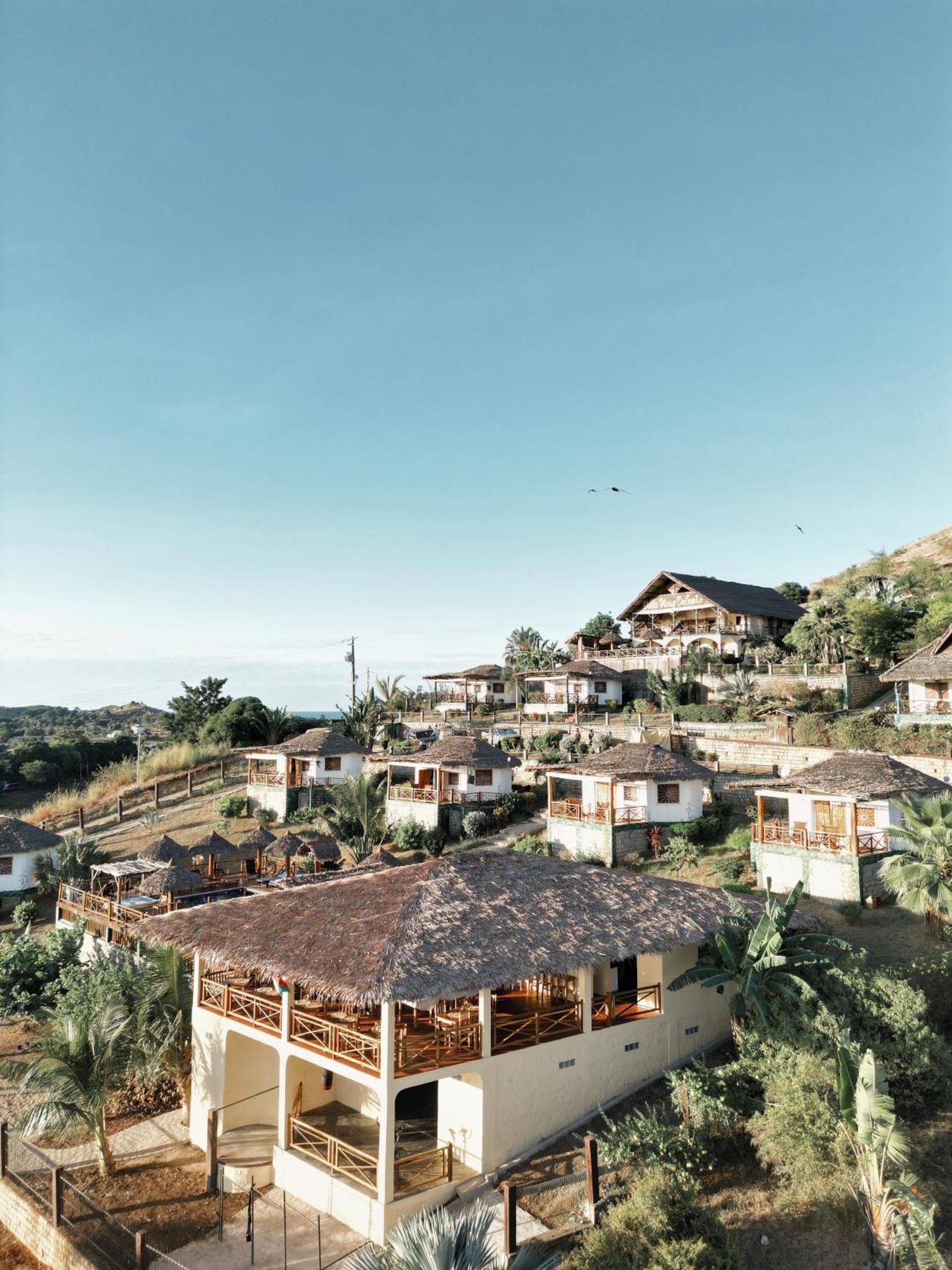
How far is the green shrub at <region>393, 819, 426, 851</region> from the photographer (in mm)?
38312

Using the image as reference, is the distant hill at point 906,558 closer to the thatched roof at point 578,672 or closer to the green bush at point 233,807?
the thatched roof at point 578,672

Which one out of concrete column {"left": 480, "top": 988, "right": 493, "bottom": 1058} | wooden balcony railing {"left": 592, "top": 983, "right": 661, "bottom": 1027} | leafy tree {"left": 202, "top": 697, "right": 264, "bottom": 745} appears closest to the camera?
concrete column {"left": 480, "top": 988, "right": 493, "bottom": 1058}

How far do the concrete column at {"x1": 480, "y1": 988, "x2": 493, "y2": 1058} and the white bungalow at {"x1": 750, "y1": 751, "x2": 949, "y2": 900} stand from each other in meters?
13.7

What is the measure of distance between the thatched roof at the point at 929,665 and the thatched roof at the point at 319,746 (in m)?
27.8

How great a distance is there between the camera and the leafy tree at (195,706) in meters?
70.8

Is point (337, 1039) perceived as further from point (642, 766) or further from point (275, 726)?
point (275, 726)

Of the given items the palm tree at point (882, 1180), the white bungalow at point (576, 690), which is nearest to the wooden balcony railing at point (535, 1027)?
the palm tree at point (882, 1180)

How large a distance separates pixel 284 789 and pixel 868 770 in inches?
1184

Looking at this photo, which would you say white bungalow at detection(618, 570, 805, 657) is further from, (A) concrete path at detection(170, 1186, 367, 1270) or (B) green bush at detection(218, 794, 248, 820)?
(A) concrete path at detection(170, 1186, 367, 1270)

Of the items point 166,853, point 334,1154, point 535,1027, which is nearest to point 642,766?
point 535,1027

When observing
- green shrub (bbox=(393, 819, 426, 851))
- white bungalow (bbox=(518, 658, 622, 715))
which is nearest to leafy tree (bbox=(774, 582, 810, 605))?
white bungalow (bbox=(518, 658, 622, 715))

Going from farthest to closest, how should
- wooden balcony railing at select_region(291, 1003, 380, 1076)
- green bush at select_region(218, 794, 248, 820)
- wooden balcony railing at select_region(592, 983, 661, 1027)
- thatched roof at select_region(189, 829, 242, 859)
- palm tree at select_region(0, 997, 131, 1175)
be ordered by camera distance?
green bush at select_region(218, 794, 248, 820), thatched roof at select_region(189, 829, 242, 859), wooden balcony railing at select_region(592, 983, 661, 1027), palm tree at select_region(0, 997, 131, 1175), wooden balcony railing at select_region(291, 1003, 380, 1076)

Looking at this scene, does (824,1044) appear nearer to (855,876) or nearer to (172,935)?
(855,876)

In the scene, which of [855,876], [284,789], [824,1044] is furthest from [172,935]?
[284,789]
